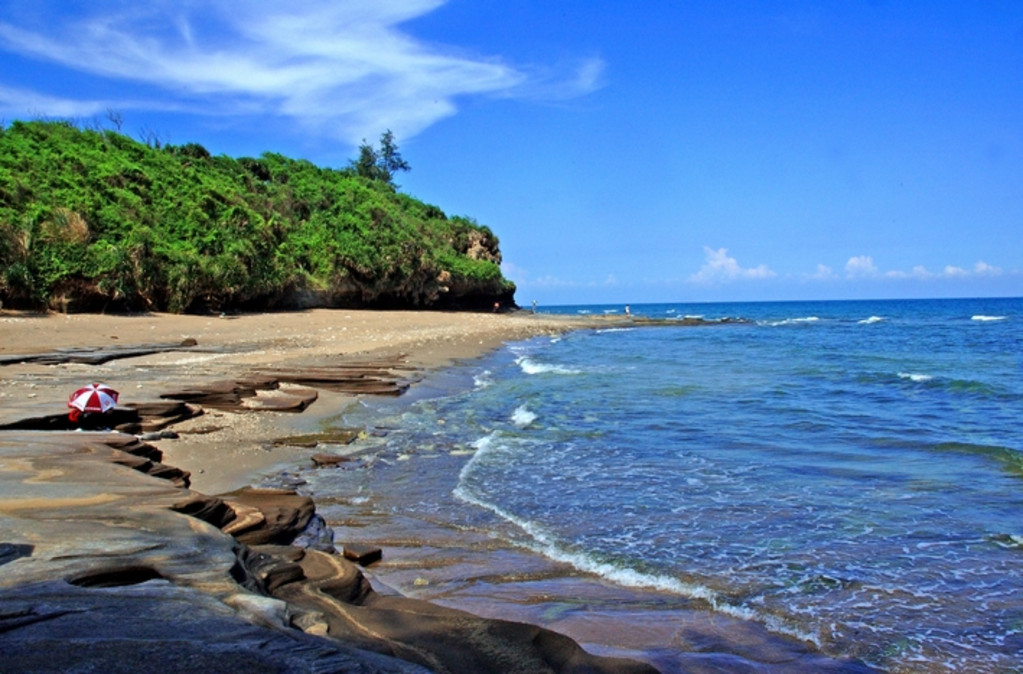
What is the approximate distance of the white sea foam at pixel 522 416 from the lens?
10961mm

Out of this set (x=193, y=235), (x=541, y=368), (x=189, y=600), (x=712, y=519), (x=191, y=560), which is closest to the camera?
(x=189, y=600)

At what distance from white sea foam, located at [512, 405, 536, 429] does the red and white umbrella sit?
539 cm

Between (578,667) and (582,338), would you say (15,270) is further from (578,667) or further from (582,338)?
(582,338)

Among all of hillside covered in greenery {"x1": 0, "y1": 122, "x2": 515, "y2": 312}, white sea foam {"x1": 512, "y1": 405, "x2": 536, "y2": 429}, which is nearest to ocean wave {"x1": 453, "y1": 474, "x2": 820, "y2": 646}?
white sea foam {"x1": 512, "y1": 405, "x2": 536, "y2": 429}

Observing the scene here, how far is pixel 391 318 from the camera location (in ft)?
99.9

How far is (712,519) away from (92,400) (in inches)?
245

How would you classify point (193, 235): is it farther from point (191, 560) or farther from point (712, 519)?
point (191, 560)

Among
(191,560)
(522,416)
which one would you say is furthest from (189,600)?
(522,416)

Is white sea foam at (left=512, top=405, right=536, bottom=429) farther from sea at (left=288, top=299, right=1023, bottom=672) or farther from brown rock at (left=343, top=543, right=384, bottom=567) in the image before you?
brown rock at (left=343, top=543, right=384, bottom=567)

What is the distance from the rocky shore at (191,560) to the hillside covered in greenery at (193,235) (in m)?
10.9

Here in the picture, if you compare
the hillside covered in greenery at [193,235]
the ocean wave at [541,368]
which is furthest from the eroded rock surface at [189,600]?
the hillside covered in greenery at [193,235]

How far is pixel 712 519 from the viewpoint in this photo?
20.4ft

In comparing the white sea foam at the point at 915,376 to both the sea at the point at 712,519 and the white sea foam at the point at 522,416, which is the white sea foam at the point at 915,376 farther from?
the white sea foam at the point at 522,416

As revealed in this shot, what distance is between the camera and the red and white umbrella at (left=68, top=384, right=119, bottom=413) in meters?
7.36
